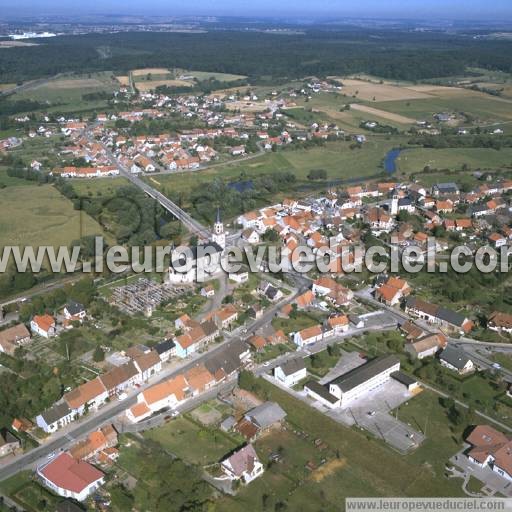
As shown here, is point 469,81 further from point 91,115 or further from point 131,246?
point 131,246

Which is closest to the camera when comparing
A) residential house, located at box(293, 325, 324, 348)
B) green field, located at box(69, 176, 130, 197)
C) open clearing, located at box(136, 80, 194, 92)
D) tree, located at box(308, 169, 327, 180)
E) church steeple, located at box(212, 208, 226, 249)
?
residential house, located at box(293, 325, 324, 348)

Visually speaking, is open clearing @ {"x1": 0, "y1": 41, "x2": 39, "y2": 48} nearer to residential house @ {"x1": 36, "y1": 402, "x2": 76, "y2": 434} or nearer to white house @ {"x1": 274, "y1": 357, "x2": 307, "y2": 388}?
residential house @ {"x1": 36, "y1": 402, "x2": 76, "y2": 434}

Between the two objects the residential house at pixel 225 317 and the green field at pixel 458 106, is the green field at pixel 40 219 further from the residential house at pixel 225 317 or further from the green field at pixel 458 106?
the green field at pixel 458 106

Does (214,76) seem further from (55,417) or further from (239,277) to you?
(55,417)

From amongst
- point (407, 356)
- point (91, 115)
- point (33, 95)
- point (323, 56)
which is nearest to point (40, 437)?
point (407, 356)

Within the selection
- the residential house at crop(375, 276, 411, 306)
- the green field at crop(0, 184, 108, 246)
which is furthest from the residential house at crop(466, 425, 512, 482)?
the green field at crop(0, 184, 108, 246)

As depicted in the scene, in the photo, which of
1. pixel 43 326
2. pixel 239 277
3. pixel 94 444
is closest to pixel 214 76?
pixel 239 277
